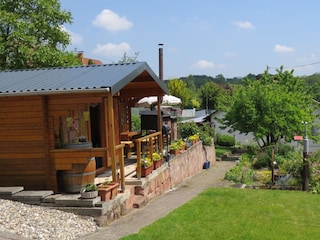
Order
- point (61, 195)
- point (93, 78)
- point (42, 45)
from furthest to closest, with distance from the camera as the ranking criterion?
point (42, 45), point (93, 78), point (61, 195)

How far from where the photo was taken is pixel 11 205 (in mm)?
7910

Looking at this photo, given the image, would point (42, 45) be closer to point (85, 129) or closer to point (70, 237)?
point (85, 129)

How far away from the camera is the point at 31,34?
61.5 feet

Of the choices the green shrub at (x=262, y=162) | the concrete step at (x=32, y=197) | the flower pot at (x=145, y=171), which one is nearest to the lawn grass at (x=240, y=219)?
the flower pot at (x=145, y=171)

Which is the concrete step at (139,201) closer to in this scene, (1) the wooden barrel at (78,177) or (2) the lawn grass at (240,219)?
(2) the lawn grass at (240,219)

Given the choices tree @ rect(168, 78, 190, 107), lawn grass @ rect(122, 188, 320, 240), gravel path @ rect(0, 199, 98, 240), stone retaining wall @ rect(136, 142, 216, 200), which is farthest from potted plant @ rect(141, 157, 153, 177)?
tree @ rect(168, 78, 190, 107)

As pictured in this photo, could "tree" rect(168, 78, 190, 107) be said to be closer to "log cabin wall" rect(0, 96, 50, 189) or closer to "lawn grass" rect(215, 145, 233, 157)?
"lawn grass" rect(215, 145, 233, 157)

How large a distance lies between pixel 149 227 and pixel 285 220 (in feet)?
8.85

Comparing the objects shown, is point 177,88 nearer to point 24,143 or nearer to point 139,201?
point 139,201

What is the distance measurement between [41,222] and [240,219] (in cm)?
382

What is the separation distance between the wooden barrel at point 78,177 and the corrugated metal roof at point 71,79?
176 cm

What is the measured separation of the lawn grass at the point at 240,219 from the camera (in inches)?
254

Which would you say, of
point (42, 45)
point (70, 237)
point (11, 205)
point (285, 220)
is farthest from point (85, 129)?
point (42, 45)

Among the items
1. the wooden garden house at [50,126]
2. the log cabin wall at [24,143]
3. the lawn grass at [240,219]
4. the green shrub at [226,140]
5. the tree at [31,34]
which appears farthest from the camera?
the green shrub at [226,140]
